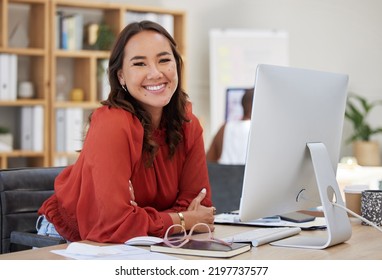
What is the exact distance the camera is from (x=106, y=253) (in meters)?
1.86

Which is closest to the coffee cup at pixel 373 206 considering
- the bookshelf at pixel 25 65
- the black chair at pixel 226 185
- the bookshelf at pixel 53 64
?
the black chair at pixel 226 185

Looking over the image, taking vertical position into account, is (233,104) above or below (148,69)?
below

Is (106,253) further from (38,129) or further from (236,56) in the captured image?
(236,56)

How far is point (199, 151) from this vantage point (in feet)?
8.43

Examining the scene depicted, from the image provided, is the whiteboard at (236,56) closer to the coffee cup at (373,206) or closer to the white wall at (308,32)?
the white wall at (308,32)

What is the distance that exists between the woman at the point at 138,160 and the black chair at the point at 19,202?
0.76 ft

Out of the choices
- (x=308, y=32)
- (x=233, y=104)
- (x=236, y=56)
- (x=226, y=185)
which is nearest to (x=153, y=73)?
(x=226, y=185)

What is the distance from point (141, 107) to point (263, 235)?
25.3 inches

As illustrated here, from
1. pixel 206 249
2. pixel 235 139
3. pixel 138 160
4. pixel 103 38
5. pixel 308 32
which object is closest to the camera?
pixel 206 249

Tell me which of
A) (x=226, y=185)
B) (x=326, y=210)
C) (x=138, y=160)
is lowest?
(x=226, y=185)

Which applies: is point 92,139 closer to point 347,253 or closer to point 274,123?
point 274,123

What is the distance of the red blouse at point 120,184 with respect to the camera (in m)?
2.13

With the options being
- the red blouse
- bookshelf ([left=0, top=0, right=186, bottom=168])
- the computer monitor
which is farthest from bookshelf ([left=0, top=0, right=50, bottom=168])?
the computer monitor

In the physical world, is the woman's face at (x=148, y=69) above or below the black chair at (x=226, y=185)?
above
